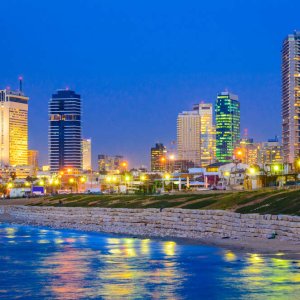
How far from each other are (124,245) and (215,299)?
22.5m

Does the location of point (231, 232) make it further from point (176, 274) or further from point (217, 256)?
point (176, 274)

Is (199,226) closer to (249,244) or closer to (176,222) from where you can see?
(176,222)

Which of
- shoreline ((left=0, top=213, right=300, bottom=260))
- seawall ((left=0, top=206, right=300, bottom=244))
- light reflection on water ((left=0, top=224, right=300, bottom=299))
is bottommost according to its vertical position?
light reflection on water ((left=0, top=224, right=300, bottom=299))

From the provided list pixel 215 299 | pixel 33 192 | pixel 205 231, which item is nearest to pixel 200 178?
pixel 33 192

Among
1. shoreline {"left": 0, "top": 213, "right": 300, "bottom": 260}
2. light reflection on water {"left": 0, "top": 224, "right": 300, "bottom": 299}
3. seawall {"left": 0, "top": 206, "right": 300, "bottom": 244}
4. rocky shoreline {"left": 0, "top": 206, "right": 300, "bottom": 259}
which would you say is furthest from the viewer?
seawall {"left": 0, "top": 206, "right": 300, "bottom": 244}

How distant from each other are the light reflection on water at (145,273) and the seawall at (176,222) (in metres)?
3.38

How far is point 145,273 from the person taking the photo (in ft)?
96.7

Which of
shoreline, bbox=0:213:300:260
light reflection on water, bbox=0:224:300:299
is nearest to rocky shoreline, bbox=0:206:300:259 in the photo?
shoreline, bbox=0:213:300:260

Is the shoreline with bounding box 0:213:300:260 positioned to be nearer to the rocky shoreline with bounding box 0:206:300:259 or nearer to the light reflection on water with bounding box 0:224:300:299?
the rocky shoreline with bounding box 0:206:300:259

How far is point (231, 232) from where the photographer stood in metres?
45.1

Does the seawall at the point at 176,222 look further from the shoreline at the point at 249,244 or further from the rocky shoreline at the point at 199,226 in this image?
the shoreline at the point at 249,244

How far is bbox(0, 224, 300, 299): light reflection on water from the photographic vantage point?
2412cm

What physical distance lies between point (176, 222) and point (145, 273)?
2536 cm

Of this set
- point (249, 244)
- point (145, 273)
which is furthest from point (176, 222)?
point (145, 273)
